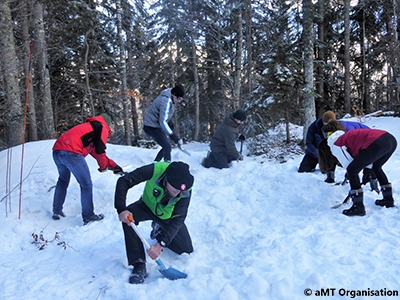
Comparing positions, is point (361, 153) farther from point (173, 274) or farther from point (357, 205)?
point (173, 274)

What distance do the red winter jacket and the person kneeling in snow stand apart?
1.32 m

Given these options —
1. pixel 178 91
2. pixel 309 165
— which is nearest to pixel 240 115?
pixel 178 91

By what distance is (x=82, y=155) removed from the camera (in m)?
4.06

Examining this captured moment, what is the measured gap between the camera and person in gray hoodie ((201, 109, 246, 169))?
6441mm

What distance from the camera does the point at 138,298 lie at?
2414 millimetres

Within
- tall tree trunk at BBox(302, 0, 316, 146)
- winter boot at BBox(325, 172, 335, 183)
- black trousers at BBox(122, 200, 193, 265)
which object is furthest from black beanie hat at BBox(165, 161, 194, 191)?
tall tree trunk at BBox(302, 0, 316, 146)

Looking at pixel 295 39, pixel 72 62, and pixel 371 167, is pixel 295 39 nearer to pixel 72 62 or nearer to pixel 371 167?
pixel 72 62

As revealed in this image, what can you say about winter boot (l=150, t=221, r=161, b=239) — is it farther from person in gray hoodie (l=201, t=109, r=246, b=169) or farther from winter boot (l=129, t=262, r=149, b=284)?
person in gray hoodie (l=201, t=109, r=246, b=169)

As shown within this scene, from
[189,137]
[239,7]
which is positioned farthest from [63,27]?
[189,137]

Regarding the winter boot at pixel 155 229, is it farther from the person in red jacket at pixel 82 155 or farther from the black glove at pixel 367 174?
the black glove at pixel 367 174

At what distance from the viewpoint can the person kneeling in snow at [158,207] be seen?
272cm

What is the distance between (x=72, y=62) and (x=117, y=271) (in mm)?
12698

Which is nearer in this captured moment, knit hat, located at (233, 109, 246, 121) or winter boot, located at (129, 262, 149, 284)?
winter boot, located at (129, 262, 149, 284)

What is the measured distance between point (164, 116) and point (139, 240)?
330cm
